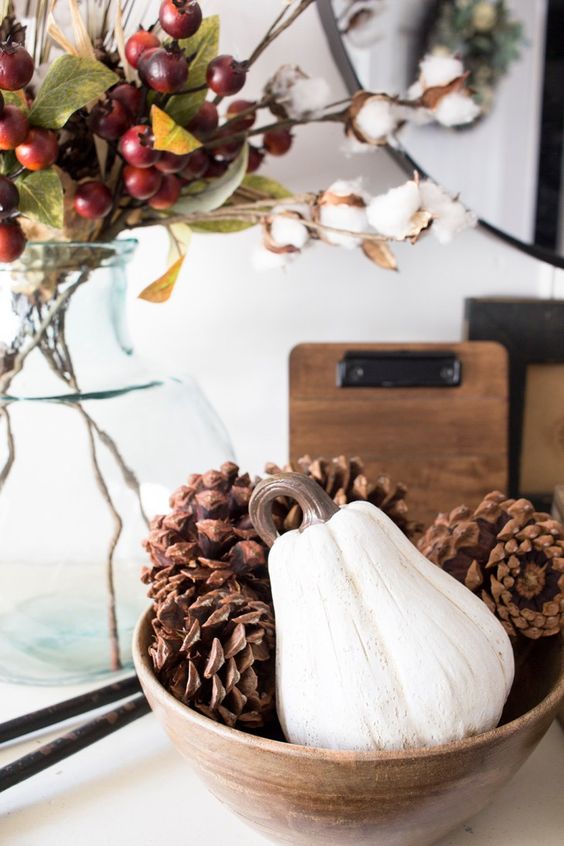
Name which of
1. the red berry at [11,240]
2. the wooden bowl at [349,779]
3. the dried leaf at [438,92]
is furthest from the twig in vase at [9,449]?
the dried leaf at [438,92]

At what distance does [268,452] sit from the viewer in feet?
2.35

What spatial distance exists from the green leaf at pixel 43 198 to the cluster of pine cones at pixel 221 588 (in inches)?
6.3

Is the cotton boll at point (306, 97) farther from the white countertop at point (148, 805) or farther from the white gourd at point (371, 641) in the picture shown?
the white countertop at point (148, 805)

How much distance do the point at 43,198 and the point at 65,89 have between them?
0.19ft

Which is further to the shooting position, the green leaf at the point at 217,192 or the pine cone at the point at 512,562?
the green leaf at the point at 217,192

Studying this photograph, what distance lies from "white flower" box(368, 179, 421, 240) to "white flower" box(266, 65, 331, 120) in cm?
13

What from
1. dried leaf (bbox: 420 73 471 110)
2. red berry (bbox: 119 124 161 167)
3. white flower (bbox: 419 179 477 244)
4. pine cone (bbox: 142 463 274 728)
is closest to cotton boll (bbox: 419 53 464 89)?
dried leaf (bbox: 420 73 471 110)

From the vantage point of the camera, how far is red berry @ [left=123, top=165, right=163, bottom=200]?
1.52ft

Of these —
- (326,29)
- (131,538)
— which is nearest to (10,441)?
(131,538)

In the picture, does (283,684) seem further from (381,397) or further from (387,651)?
(381,397)

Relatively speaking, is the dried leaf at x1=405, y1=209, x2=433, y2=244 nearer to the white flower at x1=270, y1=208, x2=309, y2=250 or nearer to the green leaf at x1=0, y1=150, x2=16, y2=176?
the white flower at x1=270, y1=208, x2=309, y2=250

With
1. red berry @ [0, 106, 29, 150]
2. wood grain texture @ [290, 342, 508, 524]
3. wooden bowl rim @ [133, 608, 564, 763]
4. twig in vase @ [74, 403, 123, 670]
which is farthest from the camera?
wood grain texture @ [290, 342, 508, 524]

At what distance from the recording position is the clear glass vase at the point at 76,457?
0.50 meters

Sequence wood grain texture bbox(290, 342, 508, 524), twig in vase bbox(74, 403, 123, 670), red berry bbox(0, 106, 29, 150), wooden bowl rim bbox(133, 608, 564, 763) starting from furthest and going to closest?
wood grain texture bbox(290, 342, 508, 524), twig in vase bbox(74, 403, 123, 670), red berry bbox(0, 106, 29, 150), wooden bowl rim bbox(133, 608, 564, 763)
